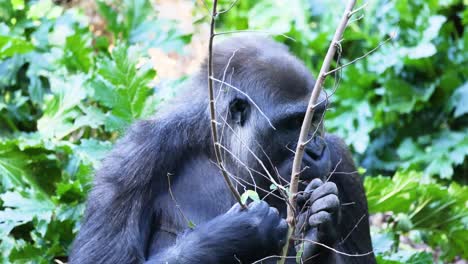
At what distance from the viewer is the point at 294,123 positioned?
473 cm

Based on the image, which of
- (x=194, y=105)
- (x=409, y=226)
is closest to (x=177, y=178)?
(x=194, y=105)

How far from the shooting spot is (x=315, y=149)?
14.8 ft

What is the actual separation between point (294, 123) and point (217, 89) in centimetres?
49

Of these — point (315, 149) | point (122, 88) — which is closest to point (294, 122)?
point (315, 149)

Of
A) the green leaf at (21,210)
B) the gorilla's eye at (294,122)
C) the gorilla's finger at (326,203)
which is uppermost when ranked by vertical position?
the gorilla's eye at (294,122)

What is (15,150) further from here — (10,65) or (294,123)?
(294,123)

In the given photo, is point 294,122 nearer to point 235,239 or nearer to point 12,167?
point 235,239

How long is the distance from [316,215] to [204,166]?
0.92 metres

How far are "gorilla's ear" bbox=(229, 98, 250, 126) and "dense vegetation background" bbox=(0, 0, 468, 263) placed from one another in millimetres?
1025

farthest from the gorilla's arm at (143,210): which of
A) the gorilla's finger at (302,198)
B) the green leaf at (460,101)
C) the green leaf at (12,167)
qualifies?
the green leaf at (460,101)

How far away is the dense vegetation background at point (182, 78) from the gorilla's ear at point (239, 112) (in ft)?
3.36

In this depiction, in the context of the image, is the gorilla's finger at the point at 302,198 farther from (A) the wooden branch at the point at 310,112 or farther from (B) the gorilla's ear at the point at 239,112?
(B) the gorilla's ear at the point at 239,112

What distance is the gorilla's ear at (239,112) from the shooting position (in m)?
4.83

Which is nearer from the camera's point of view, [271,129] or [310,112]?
[310,112]
